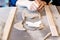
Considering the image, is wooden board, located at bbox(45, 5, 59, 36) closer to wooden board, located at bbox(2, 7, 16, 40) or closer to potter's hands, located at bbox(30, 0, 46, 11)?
potter's hands, located at bbox(30, 0, 46, 11)

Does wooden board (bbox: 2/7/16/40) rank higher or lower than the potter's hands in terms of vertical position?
lower

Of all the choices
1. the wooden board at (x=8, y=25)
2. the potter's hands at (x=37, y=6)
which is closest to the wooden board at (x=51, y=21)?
the potter's hands at (x=37, y=6)

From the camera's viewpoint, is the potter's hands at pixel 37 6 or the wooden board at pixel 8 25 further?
the potter's hands at pixel 37 6

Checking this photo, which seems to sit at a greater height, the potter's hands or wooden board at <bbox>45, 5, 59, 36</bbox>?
the potter's hands

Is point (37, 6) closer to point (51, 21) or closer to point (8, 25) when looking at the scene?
point (51, 21)

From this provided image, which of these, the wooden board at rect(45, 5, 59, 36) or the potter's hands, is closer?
the wooden board at rect(45, 5, 59, 36)

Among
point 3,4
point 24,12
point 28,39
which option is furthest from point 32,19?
point 3,4

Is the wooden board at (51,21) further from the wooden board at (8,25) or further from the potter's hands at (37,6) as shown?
the wooden board at (8,25)

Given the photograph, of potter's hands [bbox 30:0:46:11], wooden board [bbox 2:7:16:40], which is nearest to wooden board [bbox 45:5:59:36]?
potter's hands [bbox 30:0:46:11]

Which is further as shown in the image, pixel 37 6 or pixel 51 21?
pixel 37 6

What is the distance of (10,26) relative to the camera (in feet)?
2.71

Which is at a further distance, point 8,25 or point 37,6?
point 37,6

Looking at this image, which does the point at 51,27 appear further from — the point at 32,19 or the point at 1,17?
the point at 1,17

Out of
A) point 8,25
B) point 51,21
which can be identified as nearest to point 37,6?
point 51,21
